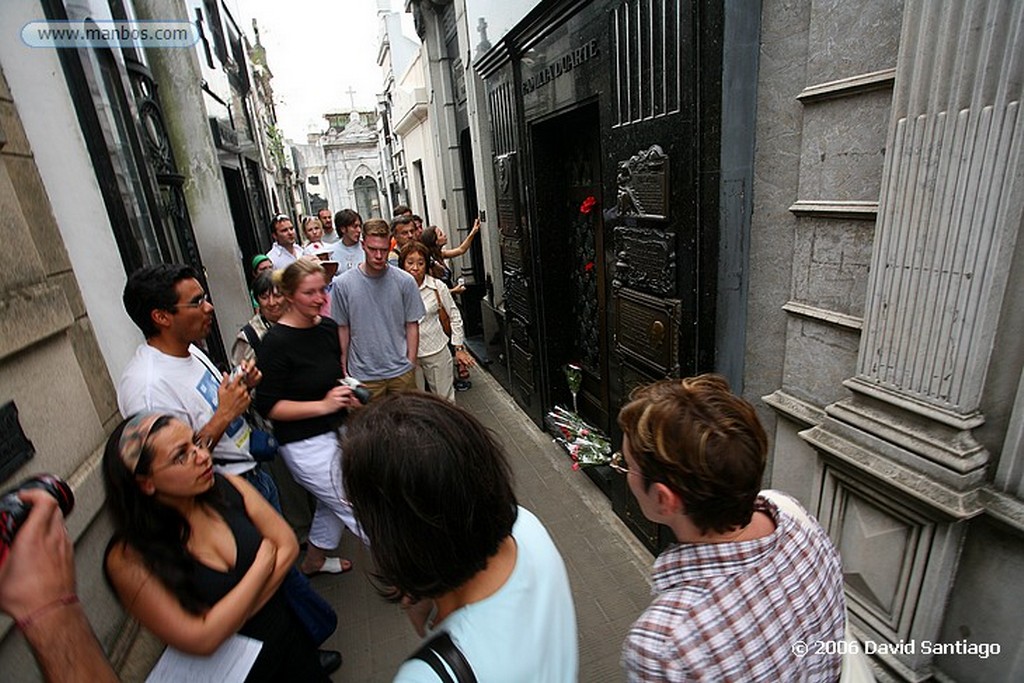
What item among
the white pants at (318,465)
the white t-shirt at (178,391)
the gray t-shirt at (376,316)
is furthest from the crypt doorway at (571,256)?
the white t-shirt at (178,391)

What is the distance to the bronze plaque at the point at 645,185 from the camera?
2488 millimetres

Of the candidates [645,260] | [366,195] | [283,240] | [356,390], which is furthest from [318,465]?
[366,195]

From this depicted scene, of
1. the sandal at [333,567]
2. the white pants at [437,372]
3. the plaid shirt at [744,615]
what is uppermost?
the plaid shirt at [744,615]

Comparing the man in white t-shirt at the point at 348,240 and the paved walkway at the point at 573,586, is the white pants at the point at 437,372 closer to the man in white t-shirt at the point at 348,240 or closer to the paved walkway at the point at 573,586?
the paved walkway at the point at 573,586

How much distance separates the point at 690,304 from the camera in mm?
2502

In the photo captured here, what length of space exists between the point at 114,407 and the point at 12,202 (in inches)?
38.0

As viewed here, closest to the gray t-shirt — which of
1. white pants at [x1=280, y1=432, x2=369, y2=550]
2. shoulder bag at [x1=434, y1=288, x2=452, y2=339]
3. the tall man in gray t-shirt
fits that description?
the tall man in gray t-shirt

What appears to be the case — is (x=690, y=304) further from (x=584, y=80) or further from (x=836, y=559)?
(x=584, y=80)

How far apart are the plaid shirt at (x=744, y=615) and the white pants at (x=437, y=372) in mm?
3695

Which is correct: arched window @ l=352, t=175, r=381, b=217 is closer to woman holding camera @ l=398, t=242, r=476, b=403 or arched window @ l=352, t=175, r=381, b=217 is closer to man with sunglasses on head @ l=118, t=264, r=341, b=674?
woman holding camera @ l=398, t=242, r=476, b=403

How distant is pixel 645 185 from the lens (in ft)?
8.63

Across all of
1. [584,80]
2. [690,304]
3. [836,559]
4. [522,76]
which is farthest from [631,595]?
[522,76]

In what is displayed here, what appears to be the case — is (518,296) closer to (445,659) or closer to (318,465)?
(318,465)

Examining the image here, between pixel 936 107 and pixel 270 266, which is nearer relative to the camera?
pixel 936 107
